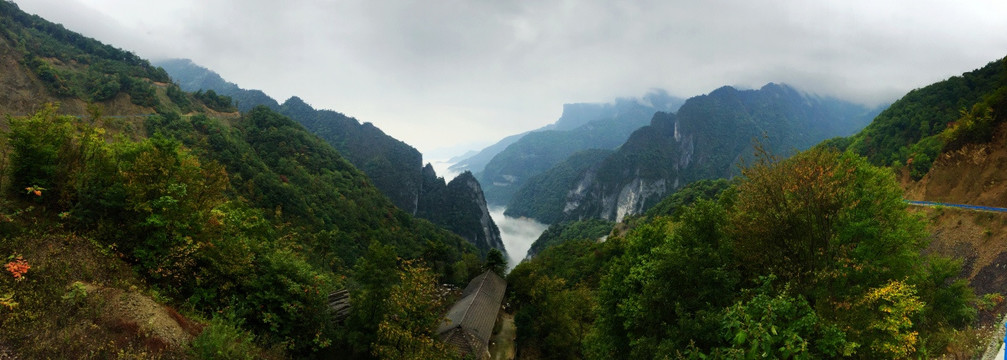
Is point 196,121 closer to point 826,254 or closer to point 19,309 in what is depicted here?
point 19,309

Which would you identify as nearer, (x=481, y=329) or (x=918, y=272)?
(x=918, y=272)

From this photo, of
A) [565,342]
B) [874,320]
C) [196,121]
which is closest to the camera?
[874,320]

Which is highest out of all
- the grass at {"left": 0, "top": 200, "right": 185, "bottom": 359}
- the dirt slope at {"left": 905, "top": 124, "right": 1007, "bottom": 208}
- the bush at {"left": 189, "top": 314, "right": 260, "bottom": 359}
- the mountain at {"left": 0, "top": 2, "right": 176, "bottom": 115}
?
the mountain at {"left": 0, "top": 2, "right": 176, "bottom": 115}

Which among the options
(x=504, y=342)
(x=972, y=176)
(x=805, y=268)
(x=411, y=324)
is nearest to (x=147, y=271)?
(x=411, y=324)

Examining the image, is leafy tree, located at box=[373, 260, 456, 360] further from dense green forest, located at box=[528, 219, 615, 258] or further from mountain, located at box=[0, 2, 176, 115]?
dense green forest, located at box=[528, 219, 615, 258]

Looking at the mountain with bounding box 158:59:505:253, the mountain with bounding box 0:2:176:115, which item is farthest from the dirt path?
the mountain with bounding box 158:59:505:253

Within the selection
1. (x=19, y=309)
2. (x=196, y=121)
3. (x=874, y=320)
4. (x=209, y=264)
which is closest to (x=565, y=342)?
(x=874, y=320)
